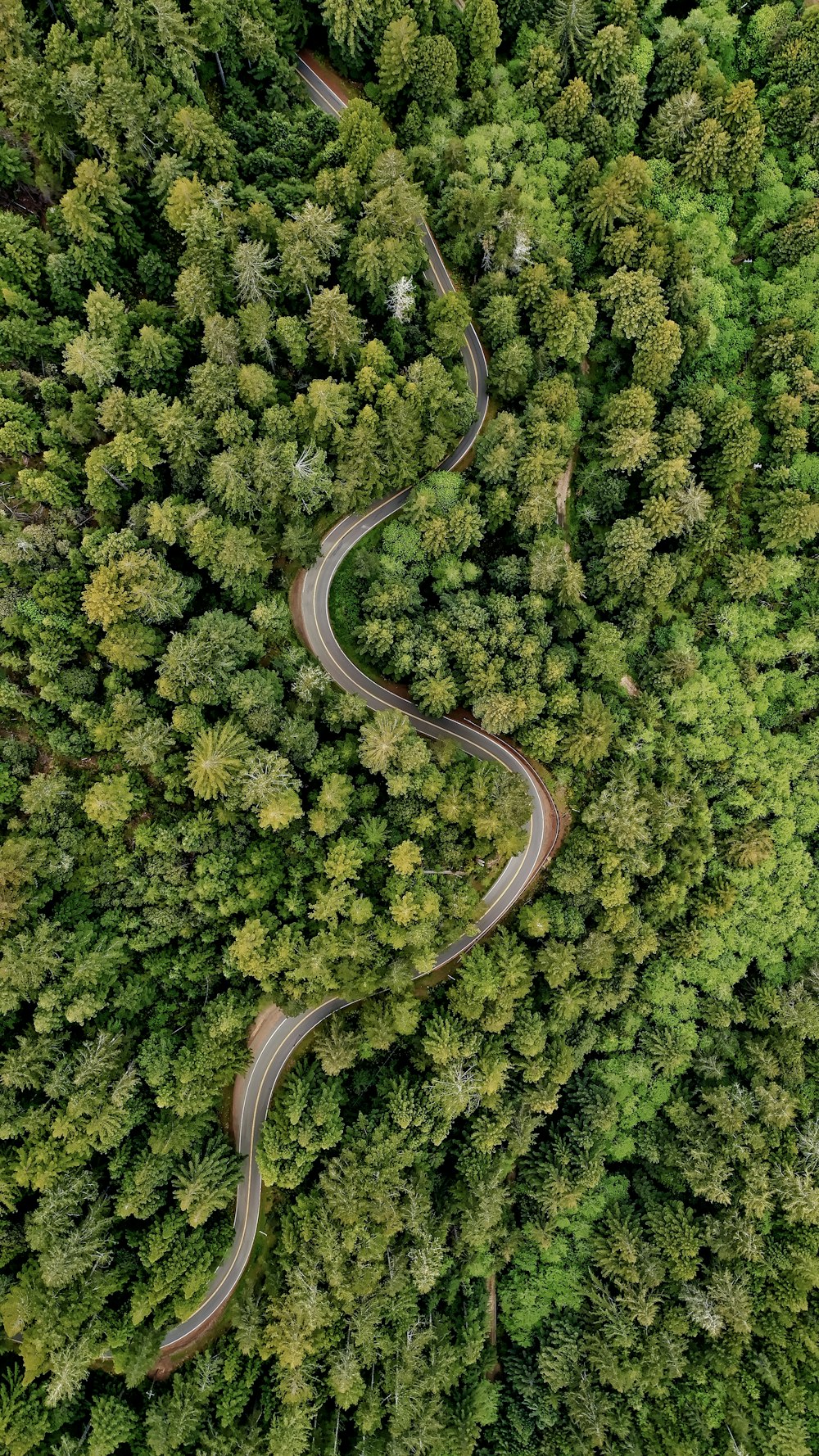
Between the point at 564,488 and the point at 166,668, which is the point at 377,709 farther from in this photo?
the point at 564,488

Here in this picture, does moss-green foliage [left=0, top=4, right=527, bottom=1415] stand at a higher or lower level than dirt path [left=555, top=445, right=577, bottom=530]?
higher

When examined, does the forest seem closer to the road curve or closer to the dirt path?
the dirt path

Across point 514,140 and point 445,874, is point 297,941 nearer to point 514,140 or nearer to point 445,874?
point 445,874

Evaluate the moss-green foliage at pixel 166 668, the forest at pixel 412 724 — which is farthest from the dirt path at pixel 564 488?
the moss-green foliage at pixel 166 668

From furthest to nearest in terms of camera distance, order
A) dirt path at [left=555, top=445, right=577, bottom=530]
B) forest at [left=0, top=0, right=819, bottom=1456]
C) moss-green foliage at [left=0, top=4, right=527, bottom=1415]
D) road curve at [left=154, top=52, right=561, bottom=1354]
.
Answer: dirt path at [left=555, top=445, right=577, bottom=530] → road curve at [left=154, top=52, right=561, bottom=1354] → forest at [left=0, top=0, right=819, bottom=1456] → moss-green foliage at [left=0, top=4, right=527, bottom=1415]

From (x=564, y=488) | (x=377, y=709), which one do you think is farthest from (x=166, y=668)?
(x=564, y=488)

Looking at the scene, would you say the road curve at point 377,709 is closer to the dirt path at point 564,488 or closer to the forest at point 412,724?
the forest at point 412,724

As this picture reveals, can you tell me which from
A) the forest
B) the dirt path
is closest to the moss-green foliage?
the forest
